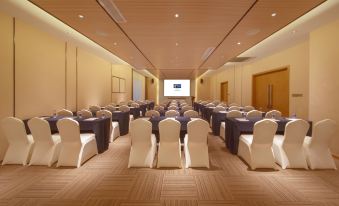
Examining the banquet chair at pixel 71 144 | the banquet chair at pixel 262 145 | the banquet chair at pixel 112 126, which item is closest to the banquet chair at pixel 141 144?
the banquet chair at pixel 71 144

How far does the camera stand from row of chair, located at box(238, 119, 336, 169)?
445 cm

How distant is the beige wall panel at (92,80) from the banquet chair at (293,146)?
7.00 meters

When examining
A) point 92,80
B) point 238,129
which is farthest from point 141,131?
point 92,80

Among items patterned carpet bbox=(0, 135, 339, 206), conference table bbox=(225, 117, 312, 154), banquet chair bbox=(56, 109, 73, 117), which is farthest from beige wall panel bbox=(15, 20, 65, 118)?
conference table bbox=(225, 117, 312, 154)

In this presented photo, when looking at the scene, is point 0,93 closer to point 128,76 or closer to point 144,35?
point 144,35

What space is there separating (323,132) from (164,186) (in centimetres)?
316

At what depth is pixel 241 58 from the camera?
39.1ft

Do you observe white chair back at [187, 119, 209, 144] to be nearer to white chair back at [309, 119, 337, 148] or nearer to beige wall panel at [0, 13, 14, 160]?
white chair back at [309, 119, 337, 148]

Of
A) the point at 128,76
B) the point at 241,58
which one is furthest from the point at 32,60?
the point at 128,76

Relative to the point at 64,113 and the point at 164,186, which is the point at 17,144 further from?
the point at 164,186

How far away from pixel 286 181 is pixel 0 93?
5769 millimetres

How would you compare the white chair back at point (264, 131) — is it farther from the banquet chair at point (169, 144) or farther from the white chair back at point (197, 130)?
the banquet chair at point (169, 144)

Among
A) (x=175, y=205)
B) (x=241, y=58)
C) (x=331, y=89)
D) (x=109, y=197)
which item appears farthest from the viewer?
(x=241, y=58)

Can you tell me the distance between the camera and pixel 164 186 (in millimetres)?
3709
